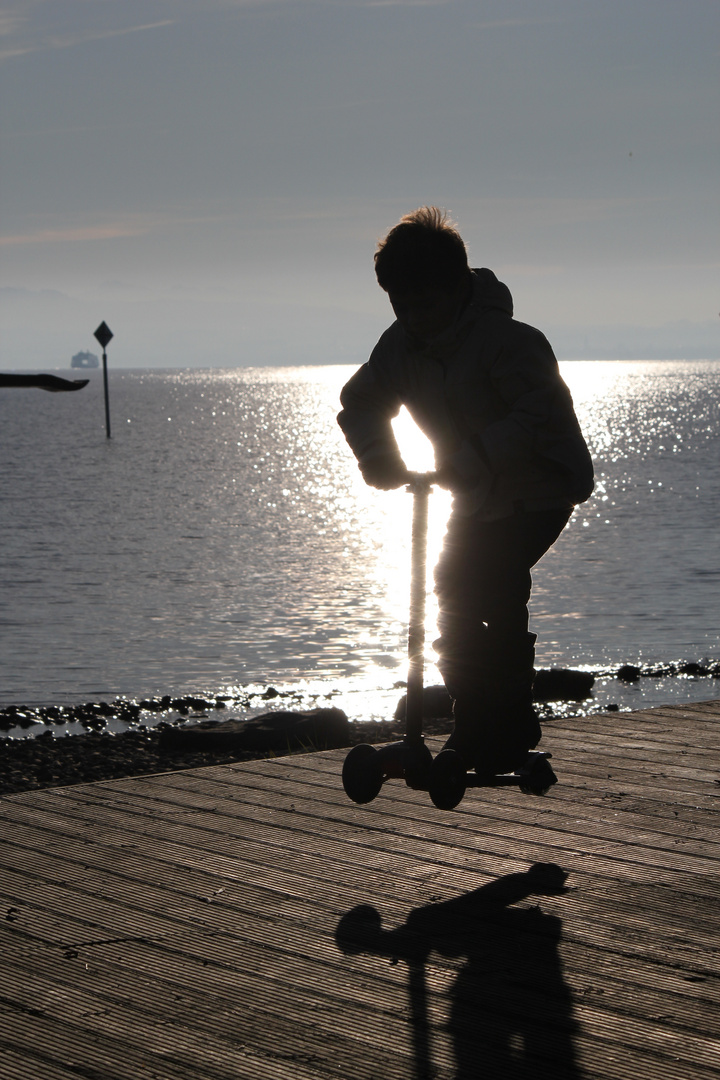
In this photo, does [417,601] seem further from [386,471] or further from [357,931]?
Answer: [357,931]

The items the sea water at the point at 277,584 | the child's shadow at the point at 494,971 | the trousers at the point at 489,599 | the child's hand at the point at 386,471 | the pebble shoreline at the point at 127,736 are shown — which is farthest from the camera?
the sea water at the point at 277,584

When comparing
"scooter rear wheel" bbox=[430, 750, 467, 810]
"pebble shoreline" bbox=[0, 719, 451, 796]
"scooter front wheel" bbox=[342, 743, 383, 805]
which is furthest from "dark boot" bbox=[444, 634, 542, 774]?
"pebble shoreline" bbox=[0, 719, 451, 796]

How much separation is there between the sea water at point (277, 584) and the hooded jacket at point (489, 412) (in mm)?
8940

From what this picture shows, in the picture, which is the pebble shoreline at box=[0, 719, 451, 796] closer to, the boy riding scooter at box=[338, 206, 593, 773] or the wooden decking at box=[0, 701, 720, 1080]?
the wooden decking at box=[0, 701, 720, 1080]

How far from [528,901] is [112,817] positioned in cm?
162

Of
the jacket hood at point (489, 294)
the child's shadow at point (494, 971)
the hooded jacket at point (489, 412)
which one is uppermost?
the jacket hood at point (489, 294)

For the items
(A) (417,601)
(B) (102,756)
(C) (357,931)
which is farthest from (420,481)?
(B) (102,756)

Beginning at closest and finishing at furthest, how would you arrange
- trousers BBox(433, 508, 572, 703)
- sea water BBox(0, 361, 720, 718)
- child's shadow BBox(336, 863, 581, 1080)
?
child's shadow BBox(336, 863, 581, 1080) → trousers BBox(433, 508, 572, 703) → sea water BBox(0, 361, 720, 718)

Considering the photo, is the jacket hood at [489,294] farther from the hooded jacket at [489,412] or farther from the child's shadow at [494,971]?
the child's shadow at [494,971]

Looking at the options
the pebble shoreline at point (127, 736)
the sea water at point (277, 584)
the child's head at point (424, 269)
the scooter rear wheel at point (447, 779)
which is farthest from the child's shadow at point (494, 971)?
the sea water at point (277, 584)

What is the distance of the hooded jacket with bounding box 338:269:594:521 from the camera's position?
3.69 meters

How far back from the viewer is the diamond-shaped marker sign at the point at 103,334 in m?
71.1

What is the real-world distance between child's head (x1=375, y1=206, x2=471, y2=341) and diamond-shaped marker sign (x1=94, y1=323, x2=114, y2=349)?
226 ft

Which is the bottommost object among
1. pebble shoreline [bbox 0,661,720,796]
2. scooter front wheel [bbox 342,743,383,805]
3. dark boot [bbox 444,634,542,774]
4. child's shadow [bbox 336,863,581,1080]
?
pebble shoreline [bbox 0,661,720,796]
